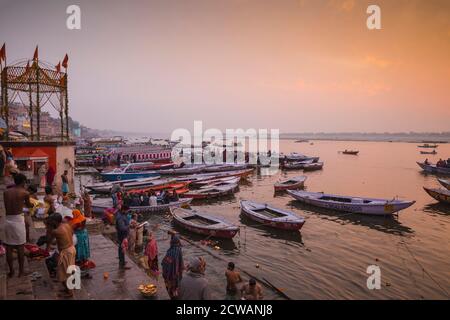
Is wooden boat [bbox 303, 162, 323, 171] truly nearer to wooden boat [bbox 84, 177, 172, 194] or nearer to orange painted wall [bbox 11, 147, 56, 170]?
wooden boat [bbox 84, 177, 172, 194]

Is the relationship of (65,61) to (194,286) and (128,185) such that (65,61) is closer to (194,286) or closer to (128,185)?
(128,185)

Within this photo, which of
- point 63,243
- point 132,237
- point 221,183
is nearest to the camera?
point 63,243

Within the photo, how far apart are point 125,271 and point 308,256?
9571 millimetres

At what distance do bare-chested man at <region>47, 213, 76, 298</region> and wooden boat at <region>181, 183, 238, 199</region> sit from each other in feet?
71.1

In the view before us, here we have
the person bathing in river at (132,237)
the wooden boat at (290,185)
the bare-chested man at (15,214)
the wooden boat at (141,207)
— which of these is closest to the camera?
the bare-chested man at (15,214)

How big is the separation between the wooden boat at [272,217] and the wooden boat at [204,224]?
3.10 metres

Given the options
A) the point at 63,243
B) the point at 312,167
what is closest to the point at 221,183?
the point at 312,167

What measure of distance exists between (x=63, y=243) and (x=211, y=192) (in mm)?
23357

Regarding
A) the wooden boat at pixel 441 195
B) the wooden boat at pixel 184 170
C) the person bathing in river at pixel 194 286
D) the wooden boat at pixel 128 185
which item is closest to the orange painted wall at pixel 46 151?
the wooden boat at pixel 128 185

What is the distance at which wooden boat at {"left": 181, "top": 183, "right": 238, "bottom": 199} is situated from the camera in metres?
28.9

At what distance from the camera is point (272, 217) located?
21188 millimetres

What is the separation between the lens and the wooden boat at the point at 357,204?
73.6ft

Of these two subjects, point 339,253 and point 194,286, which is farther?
point 339,253

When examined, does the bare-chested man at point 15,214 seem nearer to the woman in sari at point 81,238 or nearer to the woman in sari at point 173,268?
the woman in sari at point 81,238
